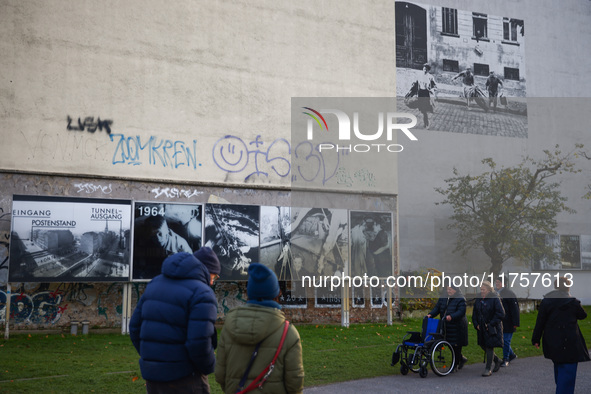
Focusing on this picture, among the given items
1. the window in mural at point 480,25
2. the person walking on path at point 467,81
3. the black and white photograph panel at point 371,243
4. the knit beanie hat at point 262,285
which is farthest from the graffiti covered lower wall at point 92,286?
the window in mural at point 480,25

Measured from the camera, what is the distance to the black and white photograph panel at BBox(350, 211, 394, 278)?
17.8 metres

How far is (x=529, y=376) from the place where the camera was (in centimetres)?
1038

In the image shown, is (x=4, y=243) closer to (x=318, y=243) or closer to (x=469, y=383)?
(x=318, y=243)

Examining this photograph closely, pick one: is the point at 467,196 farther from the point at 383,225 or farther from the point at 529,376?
the point at 529,376

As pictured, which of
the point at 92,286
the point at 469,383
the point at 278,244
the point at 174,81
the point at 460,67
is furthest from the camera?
the point at 460,67

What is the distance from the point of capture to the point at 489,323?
10906 millimetres

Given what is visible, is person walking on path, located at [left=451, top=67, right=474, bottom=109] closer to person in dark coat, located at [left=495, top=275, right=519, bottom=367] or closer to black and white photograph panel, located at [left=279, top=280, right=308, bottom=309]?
black and white photograph panel, located at [left=279, top=280, right=308, bottom=309]

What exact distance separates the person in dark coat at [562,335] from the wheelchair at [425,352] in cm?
254

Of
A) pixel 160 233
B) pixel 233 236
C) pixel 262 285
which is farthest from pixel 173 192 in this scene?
pixel 262 285

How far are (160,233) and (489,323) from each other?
842 cm

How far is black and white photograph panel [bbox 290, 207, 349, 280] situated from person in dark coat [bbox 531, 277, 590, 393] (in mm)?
9498

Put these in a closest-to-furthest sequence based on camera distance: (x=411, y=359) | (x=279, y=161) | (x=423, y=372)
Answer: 1. (x=423, y=372)
2. (x=411, y=359)
3. (x=279, y=161)

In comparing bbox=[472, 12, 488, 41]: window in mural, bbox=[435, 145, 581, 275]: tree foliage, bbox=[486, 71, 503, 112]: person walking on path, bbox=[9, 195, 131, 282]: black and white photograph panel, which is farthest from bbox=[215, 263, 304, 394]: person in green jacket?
bbox=[472, 12, 488, 41]: window in mural

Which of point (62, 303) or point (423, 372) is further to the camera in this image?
point (62, 303)
